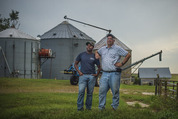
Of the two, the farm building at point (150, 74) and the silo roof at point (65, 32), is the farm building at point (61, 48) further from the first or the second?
the farm building at point (150, 74)

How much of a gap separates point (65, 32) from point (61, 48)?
3.84 m

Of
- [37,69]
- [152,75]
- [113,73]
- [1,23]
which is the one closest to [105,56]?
[113,73]

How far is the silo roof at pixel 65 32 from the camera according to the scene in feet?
158

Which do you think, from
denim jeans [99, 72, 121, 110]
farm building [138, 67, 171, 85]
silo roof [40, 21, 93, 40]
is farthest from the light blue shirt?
farm building [138, 67, 171, 85]

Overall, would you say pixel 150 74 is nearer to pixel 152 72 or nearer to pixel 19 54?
pixel 152 72

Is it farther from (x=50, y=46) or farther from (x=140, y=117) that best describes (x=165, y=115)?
(x=50, y=46)

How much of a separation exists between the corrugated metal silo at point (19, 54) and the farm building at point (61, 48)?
4.48 meters

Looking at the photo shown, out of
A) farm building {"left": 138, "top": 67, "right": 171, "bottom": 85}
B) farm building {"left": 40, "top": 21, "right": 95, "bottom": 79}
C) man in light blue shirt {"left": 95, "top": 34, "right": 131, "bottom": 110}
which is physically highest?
farm building {"left": 40, "top": 21, "right": 95, "bottom": 79}

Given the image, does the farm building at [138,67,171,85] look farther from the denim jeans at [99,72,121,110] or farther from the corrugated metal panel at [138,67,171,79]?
the denim jeans at [99,72,121,110]

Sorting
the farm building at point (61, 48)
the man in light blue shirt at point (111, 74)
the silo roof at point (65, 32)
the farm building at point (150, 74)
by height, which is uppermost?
the silo roof at point (65, 32)

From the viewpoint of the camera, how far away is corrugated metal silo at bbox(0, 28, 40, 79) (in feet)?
125

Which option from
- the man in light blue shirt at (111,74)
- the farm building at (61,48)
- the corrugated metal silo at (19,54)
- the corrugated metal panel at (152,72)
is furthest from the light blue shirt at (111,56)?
the corrugated metal panel at (152,72)

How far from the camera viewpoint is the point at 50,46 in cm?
4738

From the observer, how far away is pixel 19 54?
39.0m
